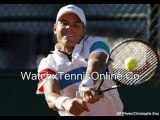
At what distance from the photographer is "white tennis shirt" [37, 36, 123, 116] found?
12.2 feet

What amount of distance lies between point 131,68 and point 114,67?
0.14 meters

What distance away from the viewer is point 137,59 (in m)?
4.14

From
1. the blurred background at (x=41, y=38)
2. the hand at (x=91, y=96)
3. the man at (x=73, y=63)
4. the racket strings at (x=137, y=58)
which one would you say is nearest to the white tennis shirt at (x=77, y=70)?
Answer: the man at (x=73, y=63)

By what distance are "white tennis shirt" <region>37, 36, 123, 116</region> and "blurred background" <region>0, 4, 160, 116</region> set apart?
1612 mm

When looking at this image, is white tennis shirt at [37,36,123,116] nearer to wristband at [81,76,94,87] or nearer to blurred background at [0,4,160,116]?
wristband at [81,76,94,87]

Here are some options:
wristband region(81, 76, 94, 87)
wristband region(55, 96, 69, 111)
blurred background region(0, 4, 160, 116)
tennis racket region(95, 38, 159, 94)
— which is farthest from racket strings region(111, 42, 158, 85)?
blurred background region(0, 4, 160, 116)

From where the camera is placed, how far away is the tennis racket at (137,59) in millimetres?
3777

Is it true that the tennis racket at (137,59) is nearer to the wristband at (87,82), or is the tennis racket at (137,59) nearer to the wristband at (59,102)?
the wristband at (87,82)

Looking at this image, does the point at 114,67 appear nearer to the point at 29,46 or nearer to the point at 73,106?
the point at 73,106

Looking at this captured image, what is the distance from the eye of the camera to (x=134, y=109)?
540 centimetres

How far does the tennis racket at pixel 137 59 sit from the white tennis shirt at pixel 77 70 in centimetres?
9

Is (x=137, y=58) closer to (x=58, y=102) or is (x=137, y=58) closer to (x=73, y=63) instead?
(x=73, y=63)

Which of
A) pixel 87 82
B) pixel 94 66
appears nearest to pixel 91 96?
pixel 87 82
